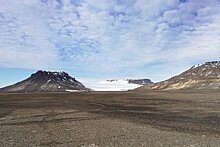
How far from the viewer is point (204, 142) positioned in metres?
11.0

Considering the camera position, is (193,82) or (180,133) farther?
(193,82)

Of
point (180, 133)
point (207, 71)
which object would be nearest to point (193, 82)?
point (207, 71)

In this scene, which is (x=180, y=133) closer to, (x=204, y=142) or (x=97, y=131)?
(x=204, y=142)

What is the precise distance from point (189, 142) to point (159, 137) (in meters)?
1.74

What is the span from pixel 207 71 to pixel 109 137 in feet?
624

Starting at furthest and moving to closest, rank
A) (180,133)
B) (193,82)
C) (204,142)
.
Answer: (193,82) → (180,133) → (204,142)

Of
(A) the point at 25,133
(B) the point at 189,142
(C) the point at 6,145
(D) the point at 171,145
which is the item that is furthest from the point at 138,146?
(A) the point at 25,133

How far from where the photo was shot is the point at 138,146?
10.3m

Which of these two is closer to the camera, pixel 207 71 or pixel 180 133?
pixel 180 133

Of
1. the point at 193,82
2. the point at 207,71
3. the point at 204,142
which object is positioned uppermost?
the point at 207,71

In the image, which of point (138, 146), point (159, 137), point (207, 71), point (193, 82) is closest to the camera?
point (138, 146)

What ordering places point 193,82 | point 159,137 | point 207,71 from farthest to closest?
point 207,71
point 193,82
point 159,137

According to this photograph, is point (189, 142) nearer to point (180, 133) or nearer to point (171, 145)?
point (171, 145)

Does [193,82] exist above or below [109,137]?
above
